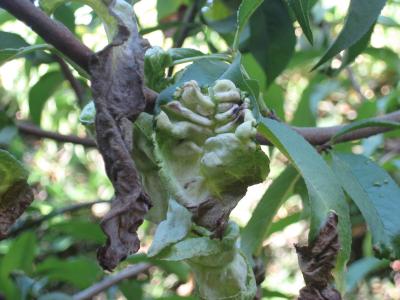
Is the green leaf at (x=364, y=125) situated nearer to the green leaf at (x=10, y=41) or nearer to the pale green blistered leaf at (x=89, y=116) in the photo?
the pale green blistered leaf at (x=89, y=116)

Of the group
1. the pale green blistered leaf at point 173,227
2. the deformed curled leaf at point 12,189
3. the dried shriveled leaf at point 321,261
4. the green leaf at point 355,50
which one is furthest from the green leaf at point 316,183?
the green leaf at point 355,50

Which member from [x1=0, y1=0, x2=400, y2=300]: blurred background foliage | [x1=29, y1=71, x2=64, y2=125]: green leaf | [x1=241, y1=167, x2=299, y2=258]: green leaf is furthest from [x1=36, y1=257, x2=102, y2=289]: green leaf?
[x1=241, y1=167, x2=299, y2=258]: green leaf

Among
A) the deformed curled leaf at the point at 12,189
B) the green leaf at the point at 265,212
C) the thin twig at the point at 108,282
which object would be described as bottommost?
the thin twig at the point at 108,282

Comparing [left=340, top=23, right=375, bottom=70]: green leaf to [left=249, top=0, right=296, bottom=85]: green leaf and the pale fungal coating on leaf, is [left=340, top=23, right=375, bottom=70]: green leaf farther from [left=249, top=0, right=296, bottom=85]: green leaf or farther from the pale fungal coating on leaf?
the pale fungal coating on leaf

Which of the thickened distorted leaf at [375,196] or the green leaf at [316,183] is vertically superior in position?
the green leaf at [316,183]

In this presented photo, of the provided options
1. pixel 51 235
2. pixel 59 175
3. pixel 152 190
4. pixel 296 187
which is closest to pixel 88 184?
pixel 59 175

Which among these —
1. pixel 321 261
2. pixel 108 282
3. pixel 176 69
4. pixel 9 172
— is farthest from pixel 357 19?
pixel 108 282
